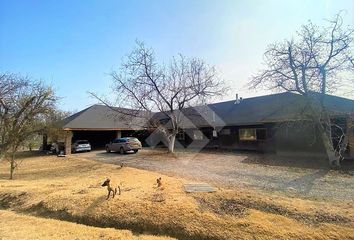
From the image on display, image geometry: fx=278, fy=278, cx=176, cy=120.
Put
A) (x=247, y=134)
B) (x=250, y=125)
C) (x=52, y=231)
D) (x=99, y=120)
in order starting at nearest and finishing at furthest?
(x=52, y=231), (x=250, y=125), (x=247, y=134), (x=99, y=120)

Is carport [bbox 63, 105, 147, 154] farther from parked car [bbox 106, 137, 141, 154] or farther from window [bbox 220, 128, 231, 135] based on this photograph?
window [bbox 220, 128, 231, 135]

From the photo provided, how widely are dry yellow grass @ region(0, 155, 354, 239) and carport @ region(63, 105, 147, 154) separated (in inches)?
581

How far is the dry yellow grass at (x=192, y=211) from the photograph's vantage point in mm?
6875

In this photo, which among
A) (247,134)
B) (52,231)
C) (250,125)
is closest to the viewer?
(52,231)

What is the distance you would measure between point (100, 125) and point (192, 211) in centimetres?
2495

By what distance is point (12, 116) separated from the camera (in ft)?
55.7

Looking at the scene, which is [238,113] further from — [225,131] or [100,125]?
[100,125]

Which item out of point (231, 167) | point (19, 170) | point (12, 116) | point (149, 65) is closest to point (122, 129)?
point (149, 65)

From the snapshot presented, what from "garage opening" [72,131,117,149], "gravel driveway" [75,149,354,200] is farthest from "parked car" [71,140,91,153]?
"gravel driveway" [75,149,354,200]

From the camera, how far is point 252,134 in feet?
79.8

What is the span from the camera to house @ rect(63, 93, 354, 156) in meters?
18.7

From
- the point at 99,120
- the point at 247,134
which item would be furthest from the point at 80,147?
the point at 247,134

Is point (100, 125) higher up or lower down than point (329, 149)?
higher up

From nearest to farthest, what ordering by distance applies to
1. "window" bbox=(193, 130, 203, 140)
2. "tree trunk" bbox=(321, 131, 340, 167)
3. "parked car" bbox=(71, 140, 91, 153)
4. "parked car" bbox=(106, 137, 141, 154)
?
1. "tree trunk" bbox=(321, 131, 340, 167)
2. "parked car" bbox=(106, 137, 141, 154)
3. "parked car" bbox=(71, 140, 91, 153)
4. "window" bbox=(193, 130, 203, 140)
